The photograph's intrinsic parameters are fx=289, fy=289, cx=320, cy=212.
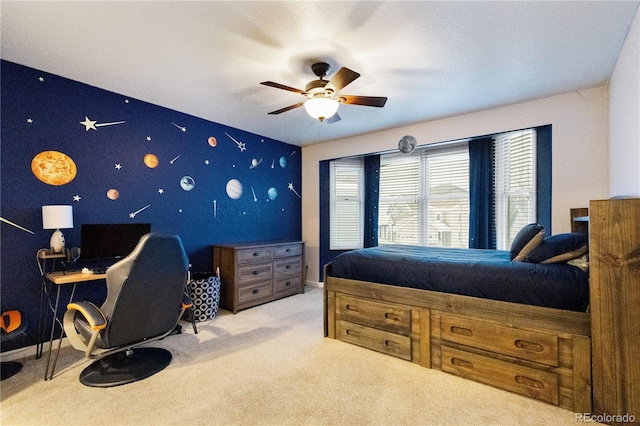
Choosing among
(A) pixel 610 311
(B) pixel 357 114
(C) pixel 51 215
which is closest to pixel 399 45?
(B) pixel 357 114

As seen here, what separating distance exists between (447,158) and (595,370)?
10.3 feet

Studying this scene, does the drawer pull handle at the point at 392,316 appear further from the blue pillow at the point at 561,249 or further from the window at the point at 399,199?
the window at the point at 399,199

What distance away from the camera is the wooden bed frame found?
1.81 meters

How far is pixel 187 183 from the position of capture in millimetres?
3738

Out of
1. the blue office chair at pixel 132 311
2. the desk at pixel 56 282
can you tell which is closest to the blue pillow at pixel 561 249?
the blue office chair at pixel 132 311

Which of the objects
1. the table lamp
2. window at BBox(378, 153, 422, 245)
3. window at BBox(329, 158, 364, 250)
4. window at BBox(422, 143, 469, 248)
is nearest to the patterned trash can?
the table lamp

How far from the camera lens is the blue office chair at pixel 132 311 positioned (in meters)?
1.93

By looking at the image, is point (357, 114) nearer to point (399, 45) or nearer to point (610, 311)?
point (399, 45)

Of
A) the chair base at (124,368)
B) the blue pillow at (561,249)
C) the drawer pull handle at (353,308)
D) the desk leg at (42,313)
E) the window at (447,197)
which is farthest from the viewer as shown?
the window at (447,197)

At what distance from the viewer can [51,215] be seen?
2449 millimetres

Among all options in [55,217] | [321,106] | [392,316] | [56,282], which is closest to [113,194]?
[55,217]

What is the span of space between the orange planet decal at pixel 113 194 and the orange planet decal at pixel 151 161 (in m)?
0.46

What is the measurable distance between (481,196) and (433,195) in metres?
0.71

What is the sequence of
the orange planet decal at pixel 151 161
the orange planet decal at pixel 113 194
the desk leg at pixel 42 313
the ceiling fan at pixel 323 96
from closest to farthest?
1. the ceiling fan at pixel 323 96
2. the desk leg at pixel 42 313
3. the orange planet decal at pixel 113 194
4. the orange planet decal at pixel 151 161
